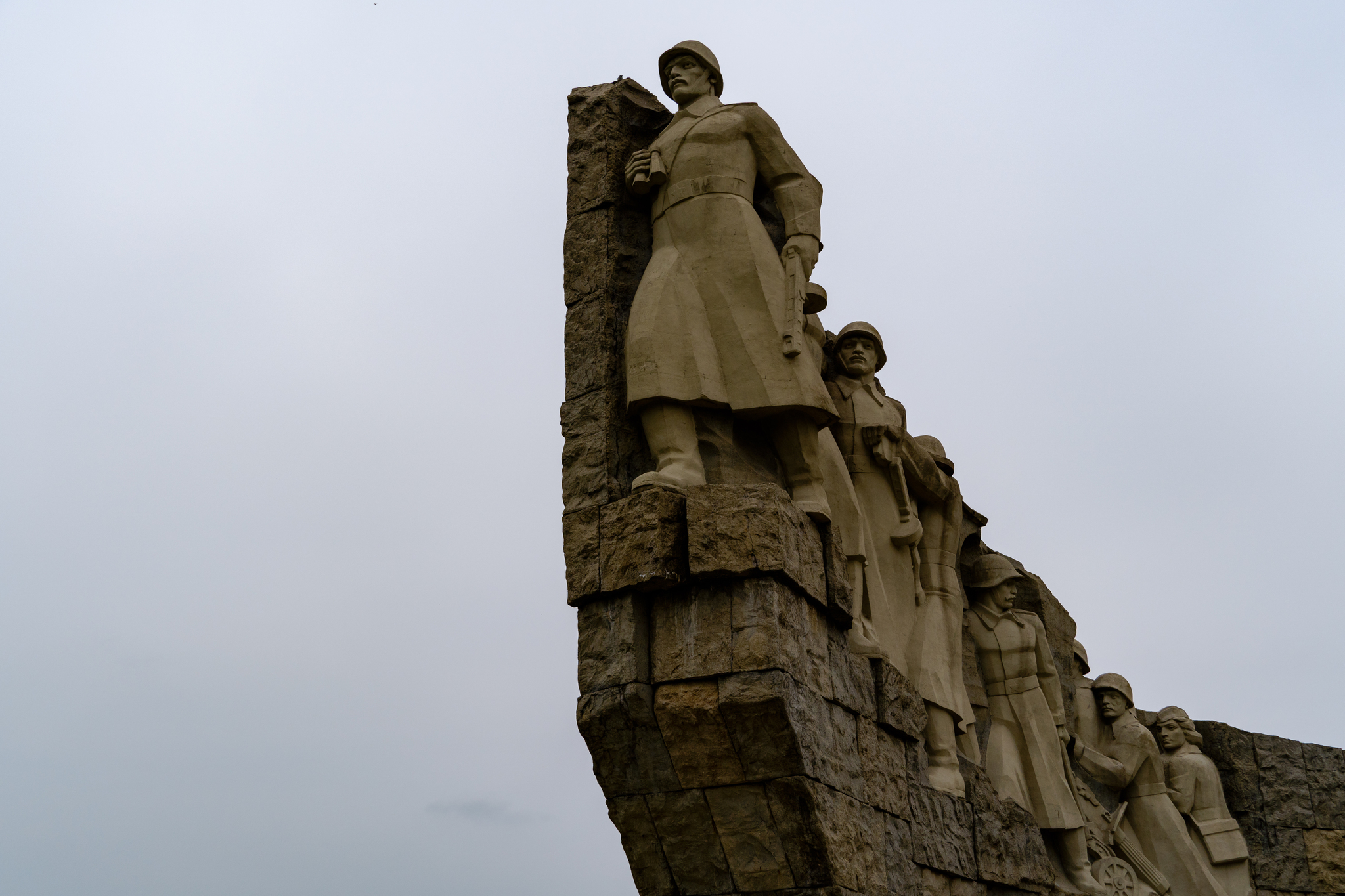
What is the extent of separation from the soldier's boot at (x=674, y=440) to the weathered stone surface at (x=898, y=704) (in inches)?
51.6

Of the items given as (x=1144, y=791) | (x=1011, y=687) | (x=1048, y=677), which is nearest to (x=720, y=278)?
(x=1011, y=687)

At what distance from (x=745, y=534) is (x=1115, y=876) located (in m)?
4.45

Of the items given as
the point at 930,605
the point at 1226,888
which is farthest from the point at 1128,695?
the point at 930,605

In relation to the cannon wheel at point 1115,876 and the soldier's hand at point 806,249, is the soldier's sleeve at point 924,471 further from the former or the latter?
the cannon wheel at point 1115,876

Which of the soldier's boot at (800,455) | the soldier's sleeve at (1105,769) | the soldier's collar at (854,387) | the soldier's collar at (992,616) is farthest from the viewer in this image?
the soldier's sleeve at (1105,769)

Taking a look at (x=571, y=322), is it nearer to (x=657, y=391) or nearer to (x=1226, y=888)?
(x=657, y=391)

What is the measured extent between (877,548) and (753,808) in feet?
7.98

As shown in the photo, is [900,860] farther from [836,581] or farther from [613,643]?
[613,643]

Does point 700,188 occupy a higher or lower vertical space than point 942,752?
higher

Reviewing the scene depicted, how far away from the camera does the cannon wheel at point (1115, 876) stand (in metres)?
8.19

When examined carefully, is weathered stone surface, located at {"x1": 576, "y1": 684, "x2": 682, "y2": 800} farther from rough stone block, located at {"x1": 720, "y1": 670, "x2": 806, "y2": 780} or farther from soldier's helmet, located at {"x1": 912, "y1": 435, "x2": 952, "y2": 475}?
soldier's helmet, located at {"x1": 912, "y1": 435, "x2": 952, "y2": 475}

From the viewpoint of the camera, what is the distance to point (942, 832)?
6418 mm

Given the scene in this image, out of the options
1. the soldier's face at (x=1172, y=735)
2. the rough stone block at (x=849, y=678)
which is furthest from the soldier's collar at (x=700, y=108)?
the soldier's face at (x=1172, y=735)

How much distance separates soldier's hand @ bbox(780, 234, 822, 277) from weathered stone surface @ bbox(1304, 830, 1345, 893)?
6306 mm
